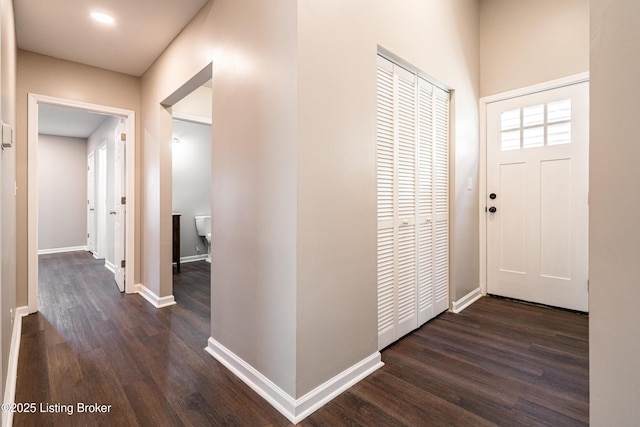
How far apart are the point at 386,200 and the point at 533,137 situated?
1.89 m

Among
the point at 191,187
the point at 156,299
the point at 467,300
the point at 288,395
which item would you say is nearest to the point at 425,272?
the point at 467,300

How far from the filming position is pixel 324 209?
1.55 m

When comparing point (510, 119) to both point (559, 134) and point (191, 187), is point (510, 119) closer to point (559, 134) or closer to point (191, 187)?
point (559, 134)

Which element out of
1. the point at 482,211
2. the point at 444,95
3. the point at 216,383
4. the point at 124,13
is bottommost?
the point at 216,383

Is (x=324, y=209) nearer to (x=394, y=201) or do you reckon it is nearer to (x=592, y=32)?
(x=394, y=201)

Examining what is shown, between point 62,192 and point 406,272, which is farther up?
point 62,192

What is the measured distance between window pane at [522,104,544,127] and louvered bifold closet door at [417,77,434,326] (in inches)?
44.0

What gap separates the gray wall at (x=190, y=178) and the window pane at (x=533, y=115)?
463 cm

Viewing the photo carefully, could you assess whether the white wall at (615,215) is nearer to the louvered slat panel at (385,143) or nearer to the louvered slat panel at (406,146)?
the louvered slat panel at (385,143)

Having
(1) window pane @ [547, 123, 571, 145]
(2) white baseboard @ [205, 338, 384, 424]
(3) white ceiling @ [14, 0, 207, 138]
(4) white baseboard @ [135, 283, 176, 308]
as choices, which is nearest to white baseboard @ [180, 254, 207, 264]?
(4) white baseboard @ [135, 283, 176, 308]

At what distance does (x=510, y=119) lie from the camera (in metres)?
2.98

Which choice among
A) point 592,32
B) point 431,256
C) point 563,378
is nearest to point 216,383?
point 431,256

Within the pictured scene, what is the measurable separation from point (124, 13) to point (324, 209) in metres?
2.30

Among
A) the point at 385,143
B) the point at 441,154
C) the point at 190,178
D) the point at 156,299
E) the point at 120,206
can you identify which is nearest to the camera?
the point at 385,143
